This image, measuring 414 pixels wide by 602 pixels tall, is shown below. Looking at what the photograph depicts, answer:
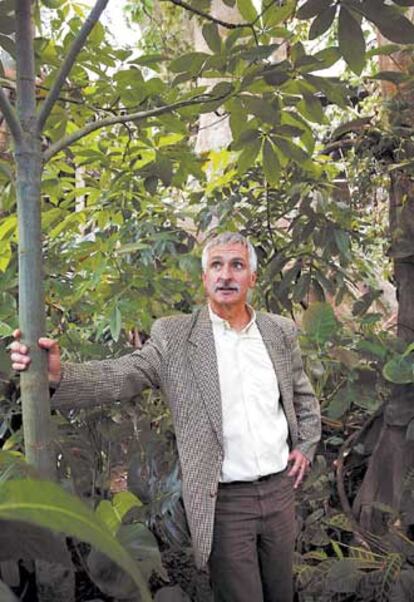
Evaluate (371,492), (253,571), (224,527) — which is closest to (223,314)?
(224,527)

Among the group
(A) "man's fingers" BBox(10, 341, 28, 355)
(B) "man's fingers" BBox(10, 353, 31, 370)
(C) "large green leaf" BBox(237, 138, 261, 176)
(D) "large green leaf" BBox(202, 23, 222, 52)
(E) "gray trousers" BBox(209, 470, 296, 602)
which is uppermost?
(D) "large green leaf" BBox(202, 23, 222, 52)

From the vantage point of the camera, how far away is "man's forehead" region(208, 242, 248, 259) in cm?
174

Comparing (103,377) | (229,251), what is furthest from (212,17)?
(103,377)

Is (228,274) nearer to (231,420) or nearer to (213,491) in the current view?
(231,420)

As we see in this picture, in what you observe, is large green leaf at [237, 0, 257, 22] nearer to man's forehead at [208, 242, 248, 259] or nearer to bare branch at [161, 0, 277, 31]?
bare branch at [161, 0, 277, 31]

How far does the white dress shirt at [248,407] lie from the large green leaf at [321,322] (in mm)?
526

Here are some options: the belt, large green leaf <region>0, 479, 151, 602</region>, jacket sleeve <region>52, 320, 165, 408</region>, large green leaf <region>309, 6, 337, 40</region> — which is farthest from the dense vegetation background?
large green leaf <region>0, 479, 151, 602</region>

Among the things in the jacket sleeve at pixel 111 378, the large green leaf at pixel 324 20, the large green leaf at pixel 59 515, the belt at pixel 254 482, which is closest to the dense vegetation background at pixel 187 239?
the large green leaf at pixel 324 20

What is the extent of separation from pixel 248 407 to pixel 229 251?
1.32ft

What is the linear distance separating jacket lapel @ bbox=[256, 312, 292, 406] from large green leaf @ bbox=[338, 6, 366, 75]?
865 mm

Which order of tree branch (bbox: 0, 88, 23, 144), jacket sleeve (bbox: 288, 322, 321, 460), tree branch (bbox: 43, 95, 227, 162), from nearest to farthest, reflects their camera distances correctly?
tree branch (bbox: 0, 88, 23, 144) → tree branch (bbox: 43, 95, 227, 162) → jacket sleeve (bbox: 288, 322, 321, 460)

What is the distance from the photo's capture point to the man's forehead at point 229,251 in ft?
5.72

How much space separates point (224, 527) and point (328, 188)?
1.18 m

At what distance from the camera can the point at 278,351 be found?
5.97 feet
